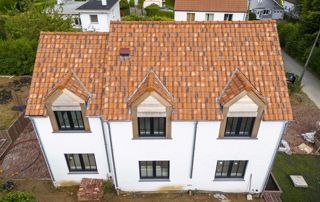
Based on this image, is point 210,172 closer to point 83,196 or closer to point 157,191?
point 157,191

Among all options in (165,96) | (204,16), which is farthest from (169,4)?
(165,96)

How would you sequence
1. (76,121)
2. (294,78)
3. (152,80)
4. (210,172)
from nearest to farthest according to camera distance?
(152,80) < (76,121) < (210,172) < (294,78)

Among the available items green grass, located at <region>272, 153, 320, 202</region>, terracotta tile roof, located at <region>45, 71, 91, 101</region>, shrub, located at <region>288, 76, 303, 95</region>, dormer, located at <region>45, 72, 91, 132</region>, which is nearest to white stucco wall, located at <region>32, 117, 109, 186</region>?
dormer, located at <region>45, 72, 91, 132</region>

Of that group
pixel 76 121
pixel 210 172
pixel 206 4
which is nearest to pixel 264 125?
pixel 210 172

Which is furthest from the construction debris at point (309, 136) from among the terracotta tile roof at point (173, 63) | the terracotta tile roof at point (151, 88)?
the terracotta tile roof at point (151, 88)

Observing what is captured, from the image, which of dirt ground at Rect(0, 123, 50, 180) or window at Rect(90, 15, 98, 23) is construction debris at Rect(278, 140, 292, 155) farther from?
window at Rect(90, 15, 98, 23)
